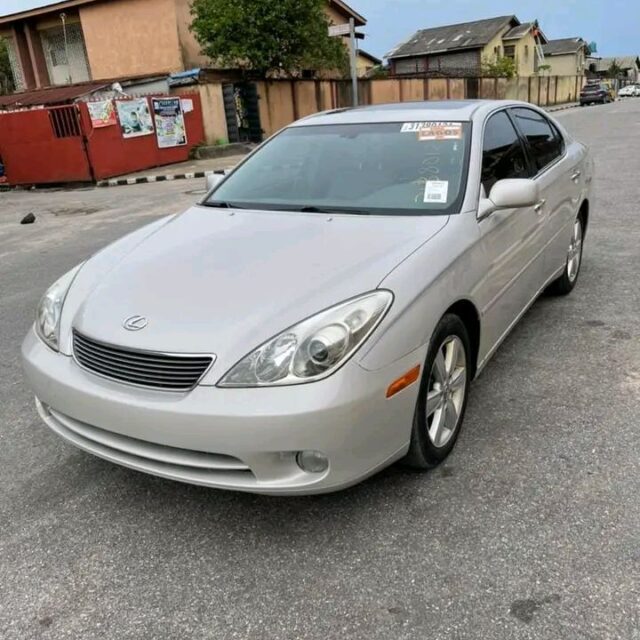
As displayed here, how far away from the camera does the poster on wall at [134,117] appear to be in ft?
53.4

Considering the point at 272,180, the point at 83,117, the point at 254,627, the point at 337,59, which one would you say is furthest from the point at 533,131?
the point at 337,59

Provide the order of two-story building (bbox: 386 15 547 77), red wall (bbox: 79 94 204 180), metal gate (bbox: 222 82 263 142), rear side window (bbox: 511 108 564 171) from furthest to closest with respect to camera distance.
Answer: two-story building (bbox: 386 15 547 77)
metal gate (bbox: 222 82 263 142)
red wall (bbox: 79 94 204 180)
rear side window (bbox: 511 108 564 171)

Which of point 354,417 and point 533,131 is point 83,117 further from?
point 354,417

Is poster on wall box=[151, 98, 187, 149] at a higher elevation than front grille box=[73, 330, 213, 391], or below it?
below

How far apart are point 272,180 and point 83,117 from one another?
1357cm

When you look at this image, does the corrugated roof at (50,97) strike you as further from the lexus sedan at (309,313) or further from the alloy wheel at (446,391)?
the alloy wheel at (446,391)

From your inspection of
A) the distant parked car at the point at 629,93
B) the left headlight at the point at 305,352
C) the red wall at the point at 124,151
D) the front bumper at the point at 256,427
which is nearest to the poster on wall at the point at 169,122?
the red wall at the point at 124,151

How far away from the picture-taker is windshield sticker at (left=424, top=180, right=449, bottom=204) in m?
3.09

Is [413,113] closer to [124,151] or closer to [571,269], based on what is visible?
[571,269]

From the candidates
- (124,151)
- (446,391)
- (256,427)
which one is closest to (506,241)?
(446,391)

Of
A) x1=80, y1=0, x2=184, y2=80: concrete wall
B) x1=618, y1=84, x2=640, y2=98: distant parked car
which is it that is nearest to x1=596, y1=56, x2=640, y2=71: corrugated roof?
x1=618, y1=84, x2=640, y2=98: distant parked car

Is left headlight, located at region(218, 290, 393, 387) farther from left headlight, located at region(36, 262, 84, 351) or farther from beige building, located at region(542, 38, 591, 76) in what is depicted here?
beige building, located at region(542, 38, 591, 76)

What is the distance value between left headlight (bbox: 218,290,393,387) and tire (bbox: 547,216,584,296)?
9.75ft

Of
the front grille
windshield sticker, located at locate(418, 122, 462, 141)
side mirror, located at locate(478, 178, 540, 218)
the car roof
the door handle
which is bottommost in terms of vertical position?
the front grille
